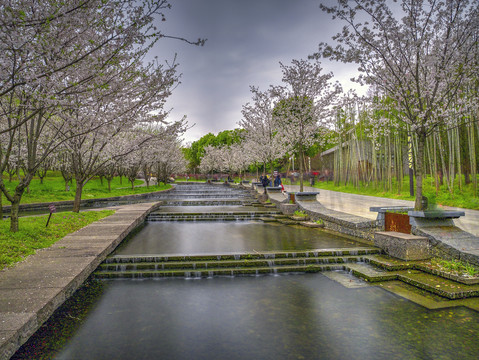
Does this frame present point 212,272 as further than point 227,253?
No

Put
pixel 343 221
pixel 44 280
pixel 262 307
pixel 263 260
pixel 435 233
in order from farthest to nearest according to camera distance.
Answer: pixel 343 221 → pixel 263 260 → pixel 435 233 → pixel 44 280 → pixel 262 307

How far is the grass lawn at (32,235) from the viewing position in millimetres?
6697

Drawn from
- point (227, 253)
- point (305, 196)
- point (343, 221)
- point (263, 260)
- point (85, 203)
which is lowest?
point (263, 260)

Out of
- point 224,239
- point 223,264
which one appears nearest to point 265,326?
point 223,264

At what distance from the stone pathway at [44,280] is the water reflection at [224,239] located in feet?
2.98

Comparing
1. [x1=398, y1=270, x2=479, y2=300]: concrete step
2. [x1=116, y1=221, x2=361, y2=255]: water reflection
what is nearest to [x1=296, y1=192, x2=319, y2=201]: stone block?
[x1=116, y1=221, x2=361, y2=255]: water reflection

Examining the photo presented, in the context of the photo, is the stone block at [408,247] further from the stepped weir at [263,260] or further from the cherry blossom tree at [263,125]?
the cherry blossom tree at [263,125]

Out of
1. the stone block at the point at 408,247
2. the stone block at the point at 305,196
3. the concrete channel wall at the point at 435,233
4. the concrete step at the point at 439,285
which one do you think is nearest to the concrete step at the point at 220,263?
the stone block at the point at 408,247

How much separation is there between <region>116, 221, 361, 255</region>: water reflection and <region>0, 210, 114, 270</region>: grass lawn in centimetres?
197

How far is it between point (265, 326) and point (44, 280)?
12.4ft

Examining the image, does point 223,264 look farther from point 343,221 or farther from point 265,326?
point 343,221

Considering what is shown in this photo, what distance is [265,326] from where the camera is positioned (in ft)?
14.6

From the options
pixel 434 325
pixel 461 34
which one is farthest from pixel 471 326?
pixel 461 34

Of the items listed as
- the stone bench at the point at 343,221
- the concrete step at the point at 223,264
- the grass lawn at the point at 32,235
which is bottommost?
the concrete step at the point at 223,264
